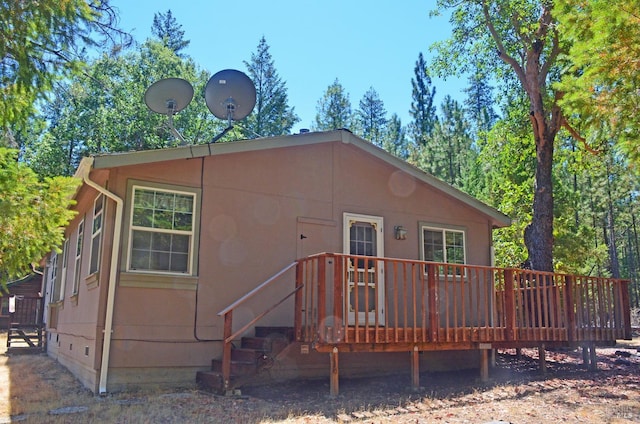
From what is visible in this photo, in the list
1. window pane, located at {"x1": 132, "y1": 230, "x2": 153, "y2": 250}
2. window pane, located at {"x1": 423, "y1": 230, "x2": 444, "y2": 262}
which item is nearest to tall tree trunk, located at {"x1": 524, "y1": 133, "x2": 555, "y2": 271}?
window pane, located at {"x1": 423, "y1": 230, "x2": 444, "y2": 262}

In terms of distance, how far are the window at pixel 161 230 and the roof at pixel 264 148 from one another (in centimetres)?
55

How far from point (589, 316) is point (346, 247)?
4.59 metres

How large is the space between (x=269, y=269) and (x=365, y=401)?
259cm

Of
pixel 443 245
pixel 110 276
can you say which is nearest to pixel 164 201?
pixel 110 276

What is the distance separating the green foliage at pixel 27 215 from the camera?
684cm

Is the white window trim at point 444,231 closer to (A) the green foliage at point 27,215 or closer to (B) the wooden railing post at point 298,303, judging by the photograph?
(B) the wooden railing post at point 298,303

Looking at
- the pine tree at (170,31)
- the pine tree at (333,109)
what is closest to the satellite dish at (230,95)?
the pine tree at (170,31)

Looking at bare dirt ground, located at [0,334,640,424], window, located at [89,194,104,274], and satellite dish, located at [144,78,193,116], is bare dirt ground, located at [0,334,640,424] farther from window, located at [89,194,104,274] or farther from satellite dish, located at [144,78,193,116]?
satellite dish, located at [144,78,193,116]

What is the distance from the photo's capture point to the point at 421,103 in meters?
38.6

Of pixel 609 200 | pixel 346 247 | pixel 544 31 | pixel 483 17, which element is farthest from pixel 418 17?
pixel 609 200

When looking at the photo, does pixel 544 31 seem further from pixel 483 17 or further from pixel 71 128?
pixel 71 128

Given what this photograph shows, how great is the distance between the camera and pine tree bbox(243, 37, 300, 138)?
31.0 metres

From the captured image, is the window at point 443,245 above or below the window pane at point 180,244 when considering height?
above

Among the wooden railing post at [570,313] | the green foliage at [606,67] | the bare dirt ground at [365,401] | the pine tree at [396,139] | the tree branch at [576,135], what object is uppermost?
the pine tree at [396,139]
